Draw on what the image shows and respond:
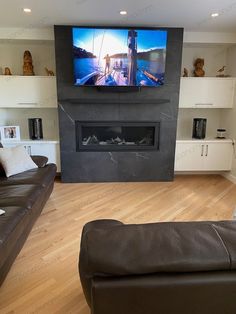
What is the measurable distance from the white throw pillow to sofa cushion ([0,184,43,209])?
1.25 feet

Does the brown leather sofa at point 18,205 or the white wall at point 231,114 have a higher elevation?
the white wall at point 231,114

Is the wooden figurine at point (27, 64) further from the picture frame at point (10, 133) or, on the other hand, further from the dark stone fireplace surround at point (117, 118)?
the picture frame at point (10, 133)

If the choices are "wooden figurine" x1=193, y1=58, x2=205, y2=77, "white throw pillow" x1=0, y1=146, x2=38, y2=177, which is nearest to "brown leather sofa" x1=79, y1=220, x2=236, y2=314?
"white throw pillow" x1=0, y1=146, x2=38, y2=177

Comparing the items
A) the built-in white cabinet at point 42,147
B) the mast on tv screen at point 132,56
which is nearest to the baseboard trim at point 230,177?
the mast on tv screen at point 132,56

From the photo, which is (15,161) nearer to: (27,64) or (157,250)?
(27,64)

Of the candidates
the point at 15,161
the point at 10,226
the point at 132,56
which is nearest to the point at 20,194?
the point at 10,226

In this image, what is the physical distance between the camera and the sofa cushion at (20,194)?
7.22ft

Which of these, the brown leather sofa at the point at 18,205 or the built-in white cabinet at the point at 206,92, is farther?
the built-in white cabinet at the point at 206,92

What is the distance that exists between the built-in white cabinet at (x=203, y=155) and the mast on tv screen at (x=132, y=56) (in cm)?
134

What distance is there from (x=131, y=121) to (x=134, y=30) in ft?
4.39

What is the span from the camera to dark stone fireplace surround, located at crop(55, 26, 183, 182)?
389 cm

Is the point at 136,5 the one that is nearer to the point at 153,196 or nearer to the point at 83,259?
the point at 153,196

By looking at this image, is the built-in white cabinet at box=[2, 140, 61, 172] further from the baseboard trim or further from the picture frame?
the baseboard trim

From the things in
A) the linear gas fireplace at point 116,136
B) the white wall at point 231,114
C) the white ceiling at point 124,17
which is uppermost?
the white ceiling at point 124,17
